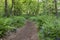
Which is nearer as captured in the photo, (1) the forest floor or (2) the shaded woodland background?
(2) the shaded woodland background

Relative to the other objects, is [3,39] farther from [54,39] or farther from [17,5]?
[17,5]

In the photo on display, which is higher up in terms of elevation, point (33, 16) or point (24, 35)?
point (24, 35)

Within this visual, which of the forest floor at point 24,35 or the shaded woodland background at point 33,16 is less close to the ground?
the shaded woodland background at point 33,16

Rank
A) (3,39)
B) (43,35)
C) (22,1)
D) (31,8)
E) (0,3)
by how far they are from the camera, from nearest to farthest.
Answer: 1. (43,35)
2. (3,39)
3. (0,3)
4. (22,1)
5. (31,8)

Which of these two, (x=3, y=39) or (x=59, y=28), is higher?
(x=59, y=28)

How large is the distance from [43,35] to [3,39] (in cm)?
285

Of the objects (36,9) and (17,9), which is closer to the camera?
(17,9)

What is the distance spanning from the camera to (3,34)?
1091 centimetres

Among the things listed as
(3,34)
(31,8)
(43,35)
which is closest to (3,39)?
(3,34)

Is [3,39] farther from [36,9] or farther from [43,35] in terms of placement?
[36,9]

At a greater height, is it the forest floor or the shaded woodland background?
the shaded woodland background

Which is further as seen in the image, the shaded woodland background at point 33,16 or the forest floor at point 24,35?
the forest floor at point 24,35

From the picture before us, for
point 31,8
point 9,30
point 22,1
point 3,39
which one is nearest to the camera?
point 3,39

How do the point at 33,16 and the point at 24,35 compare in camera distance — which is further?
the point at 33,16
